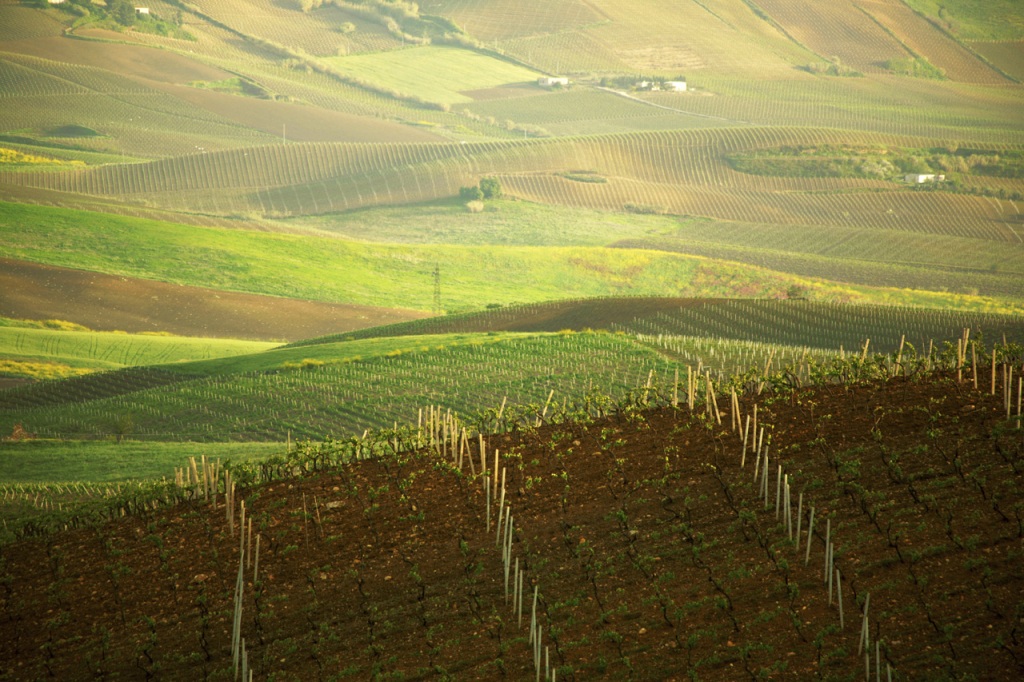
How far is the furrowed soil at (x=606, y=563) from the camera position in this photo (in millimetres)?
16141

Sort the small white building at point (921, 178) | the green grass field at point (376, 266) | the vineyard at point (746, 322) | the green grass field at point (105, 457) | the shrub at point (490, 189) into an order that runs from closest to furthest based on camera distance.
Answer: the green grass field at point (105, 457)
the vineyard at point (746, 322)
the green grass field at point (376, 266)
the shrub at point (490, 189)
the small white building at point (921, 178)

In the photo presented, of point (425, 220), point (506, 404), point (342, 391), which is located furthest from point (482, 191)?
point (506, 404)

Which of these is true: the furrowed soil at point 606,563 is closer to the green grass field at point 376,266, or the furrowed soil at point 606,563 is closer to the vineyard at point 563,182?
the green grass field at point 376,266

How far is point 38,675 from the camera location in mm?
18844

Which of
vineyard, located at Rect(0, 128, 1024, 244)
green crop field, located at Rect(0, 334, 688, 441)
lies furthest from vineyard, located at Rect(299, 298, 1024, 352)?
vineyard, located at Rect(0, 128, 1024, 244)

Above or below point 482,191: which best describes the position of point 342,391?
below

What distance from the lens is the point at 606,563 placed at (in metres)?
19.6

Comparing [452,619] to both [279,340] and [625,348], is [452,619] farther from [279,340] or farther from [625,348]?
[279,340]

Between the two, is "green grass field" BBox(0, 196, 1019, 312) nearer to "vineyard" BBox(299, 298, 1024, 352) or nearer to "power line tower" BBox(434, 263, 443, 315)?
"power line tower" BBox(434, 263, 443, 315)

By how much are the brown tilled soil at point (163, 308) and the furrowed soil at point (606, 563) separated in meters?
57.6

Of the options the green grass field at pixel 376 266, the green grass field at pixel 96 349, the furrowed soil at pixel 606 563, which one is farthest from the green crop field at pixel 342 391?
the green grass field at pixel 376 266

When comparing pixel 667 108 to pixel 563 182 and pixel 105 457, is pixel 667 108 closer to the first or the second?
pixel 563 182

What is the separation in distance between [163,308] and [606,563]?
70520 mm

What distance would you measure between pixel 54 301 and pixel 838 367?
223 feet
